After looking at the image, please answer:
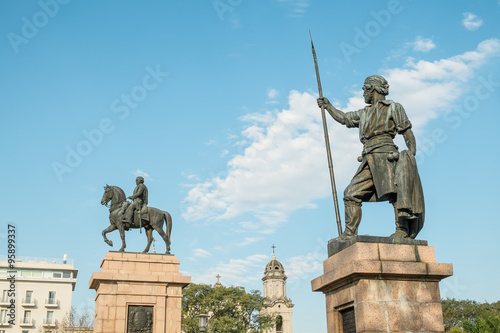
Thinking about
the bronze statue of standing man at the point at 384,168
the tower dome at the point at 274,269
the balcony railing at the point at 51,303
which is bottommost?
the bronze statue of standing man at the point at 384,168

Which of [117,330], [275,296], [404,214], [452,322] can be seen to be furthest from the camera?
[275,296]

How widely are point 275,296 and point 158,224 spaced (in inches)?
3311

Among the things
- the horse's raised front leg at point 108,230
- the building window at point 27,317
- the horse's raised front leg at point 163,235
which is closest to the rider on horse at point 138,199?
the horse's raised front leg at point 108,230

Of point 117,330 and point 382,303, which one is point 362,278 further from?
point 117,330

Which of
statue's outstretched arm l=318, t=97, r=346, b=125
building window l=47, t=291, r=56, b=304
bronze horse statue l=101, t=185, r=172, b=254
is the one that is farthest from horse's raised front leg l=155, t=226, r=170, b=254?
building window l=47, t=291, r=56, b=304

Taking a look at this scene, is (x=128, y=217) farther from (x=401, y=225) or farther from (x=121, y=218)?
(x=401, y=225)

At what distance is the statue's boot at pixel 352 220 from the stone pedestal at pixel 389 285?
0.39 meters

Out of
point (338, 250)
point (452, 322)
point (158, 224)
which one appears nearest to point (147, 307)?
point (158, 224)

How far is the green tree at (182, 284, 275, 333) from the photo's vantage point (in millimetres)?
52406

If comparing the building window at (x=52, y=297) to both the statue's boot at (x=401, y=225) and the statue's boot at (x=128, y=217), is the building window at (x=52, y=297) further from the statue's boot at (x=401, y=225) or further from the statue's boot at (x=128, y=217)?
the statue's boot at (x=401, y=225)

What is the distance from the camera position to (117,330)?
68.9ft

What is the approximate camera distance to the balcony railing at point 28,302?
241 ft

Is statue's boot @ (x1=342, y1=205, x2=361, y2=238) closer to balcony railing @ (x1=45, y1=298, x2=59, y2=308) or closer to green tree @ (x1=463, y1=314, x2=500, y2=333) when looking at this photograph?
green tree @ (x1=463, y1=314, x2=500, y2=333)

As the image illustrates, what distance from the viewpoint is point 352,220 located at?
29.7 feet
